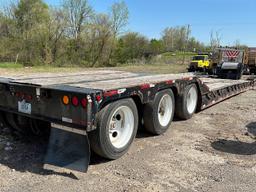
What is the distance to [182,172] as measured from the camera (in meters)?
3.75

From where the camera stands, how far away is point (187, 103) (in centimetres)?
634

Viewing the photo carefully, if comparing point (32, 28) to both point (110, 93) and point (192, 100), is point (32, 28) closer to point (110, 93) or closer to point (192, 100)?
point (192, 100)

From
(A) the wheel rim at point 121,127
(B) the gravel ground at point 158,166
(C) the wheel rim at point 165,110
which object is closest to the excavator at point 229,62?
(B) the gravel ground at point 158,166

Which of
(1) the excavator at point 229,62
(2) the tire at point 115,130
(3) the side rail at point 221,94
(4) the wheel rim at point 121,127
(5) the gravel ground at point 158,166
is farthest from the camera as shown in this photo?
(1) the excavator at point 229,62

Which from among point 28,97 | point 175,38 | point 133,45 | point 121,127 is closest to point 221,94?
point 121,127

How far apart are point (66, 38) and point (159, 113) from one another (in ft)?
115

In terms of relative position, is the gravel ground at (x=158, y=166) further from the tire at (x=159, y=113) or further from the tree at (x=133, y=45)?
the tree at (x=133, y=45)

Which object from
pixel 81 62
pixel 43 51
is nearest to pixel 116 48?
pixel 81 62

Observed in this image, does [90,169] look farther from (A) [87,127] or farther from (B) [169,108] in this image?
(B) [169,108]

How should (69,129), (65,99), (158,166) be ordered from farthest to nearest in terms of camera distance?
(158,166) < (69,129) < (65,99)

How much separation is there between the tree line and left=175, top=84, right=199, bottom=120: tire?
101ft

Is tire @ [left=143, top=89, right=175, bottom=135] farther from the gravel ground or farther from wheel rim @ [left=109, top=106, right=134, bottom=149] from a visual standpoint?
wheel rim @ [left=109, top=106, right=134, bottom=149]

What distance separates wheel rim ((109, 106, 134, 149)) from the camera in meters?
4.14

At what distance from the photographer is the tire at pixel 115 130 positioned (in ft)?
12.0
